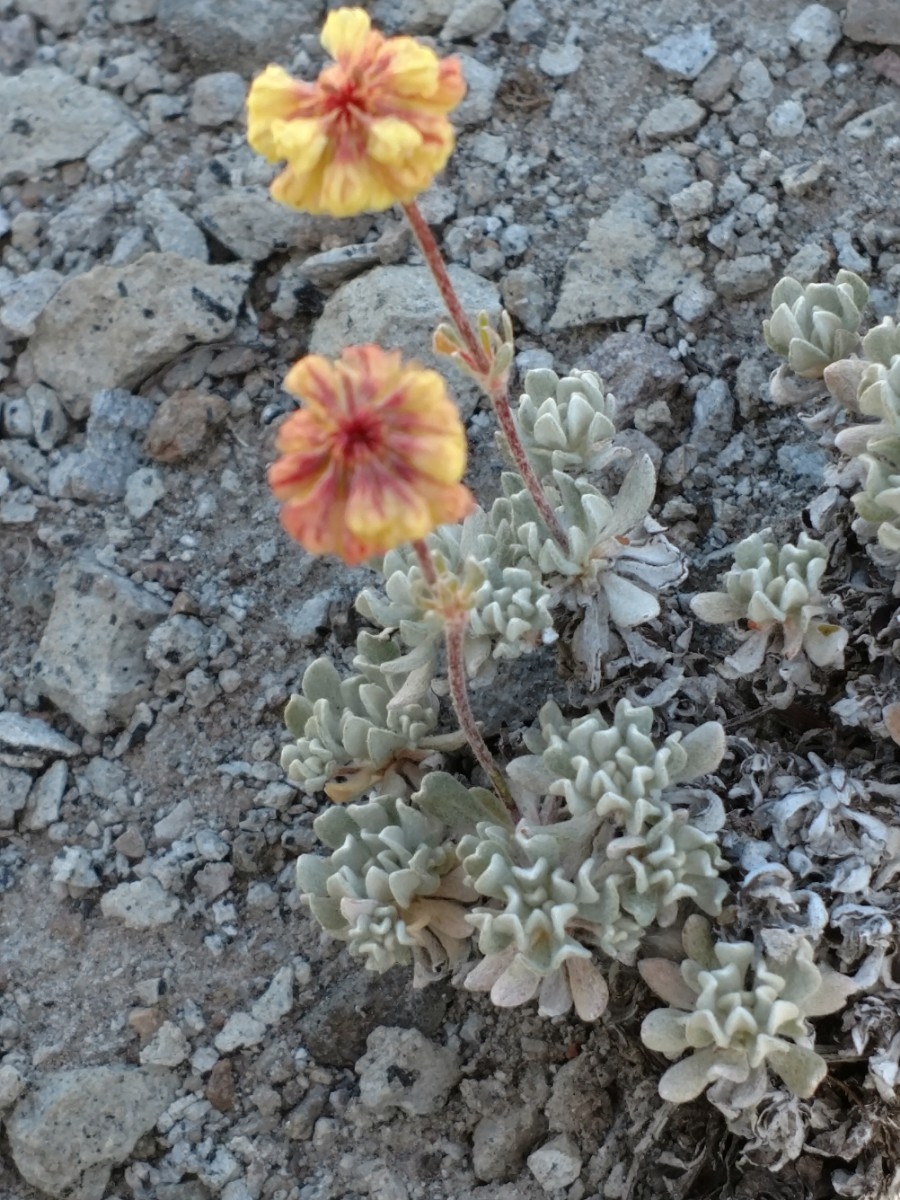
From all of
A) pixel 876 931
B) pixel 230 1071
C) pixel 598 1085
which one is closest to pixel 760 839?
pixel 876 931

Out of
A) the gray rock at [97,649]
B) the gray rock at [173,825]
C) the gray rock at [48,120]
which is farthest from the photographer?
the gray rock at [48,120]

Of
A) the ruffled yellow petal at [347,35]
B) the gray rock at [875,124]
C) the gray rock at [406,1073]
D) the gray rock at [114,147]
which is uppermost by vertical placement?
the ruffled yellow petal at [347,35]

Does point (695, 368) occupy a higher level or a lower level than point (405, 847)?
higher

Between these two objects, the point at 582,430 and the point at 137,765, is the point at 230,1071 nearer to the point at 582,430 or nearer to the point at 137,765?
the point at 137,765

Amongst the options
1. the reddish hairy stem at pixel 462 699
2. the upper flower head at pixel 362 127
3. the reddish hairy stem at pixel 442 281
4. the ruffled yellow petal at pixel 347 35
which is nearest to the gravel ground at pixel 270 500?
the reddish hairy stem at pixel 462 699

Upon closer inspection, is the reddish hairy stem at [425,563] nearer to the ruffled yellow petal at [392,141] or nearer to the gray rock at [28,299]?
the ruffled yellow petal at [392,141]

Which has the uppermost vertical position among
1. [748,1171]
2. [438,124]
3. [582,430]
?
[438,124]

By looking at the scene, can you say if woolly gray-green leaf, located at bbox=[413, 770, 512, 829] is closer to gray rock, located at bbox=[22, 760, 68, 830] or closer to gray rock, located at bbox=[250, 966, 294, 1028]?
gray rock, located at bbox=[250, 966, 294, 1028]
